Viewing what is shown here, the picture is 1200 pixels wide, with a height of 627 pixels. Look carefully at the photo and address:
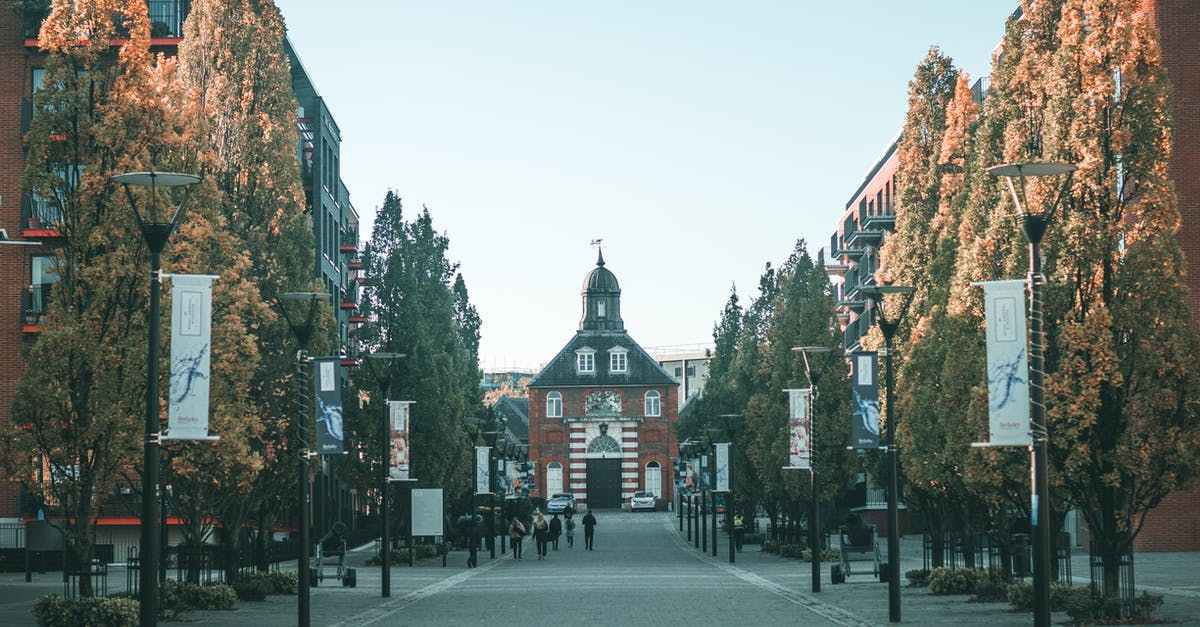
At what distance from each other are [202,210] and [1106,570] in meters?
18.4

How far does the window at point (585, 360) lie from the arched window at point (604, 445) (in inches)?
226

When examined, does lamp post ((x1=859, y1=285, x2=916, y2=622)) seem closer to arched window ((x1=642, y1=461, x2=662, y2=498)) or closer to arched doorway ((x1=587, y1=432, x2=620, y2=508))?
arched doorway ((x1=587, y1=432, x2=620, y2=508))

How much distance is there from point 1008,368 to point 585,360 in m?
104

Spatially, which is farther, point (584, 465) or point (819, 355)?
point (584, 465)

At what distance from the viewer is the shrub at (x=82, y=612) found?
22.0m

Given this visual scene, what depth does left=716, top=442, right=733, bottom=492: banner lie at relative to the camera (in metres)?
53.8

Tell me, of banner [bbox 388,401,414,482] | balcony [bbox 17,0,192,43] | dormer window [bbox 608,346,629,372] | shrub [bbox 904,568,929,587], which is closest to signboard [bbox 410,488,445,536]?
banner [bbox 388,401,414,482]

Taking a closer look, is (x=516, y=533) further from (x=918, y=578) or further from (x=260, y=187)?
(x=260, y=187)

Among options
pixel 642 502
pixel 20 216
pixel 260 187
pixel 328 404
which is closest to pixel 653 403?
pixel 642 502

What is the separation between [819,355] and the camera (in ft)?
169

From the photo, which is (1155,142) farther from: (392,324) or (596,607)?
(392,324)

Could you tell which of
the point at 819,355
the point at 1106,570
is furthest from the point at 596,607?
the point at 819,355

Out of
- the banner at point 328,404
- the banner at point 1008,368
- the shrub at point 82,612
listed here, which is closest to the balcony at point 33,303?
the banner at point 328,404

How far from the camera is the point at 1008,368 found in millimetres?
18797
